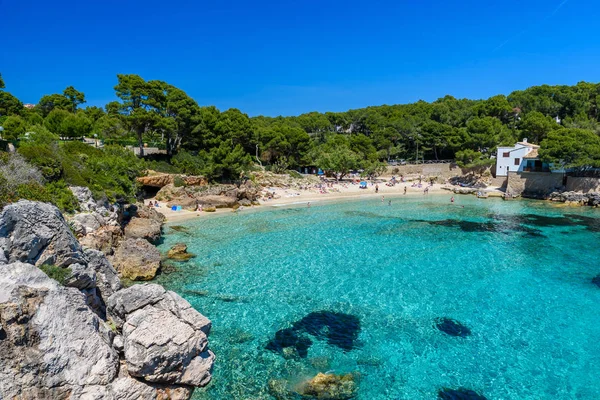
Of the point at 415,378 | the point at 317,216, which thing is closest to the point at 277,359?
the point at 415,378

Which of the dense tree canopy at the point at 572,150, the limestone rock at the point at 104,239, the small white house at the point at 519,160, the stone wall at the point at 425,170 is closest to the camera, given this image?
the limestone rock at the point at 104,239

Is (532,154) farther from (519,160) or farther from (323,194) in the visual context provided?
(323,194)

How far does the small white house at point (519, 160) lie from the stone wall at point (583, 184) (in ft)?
10.7

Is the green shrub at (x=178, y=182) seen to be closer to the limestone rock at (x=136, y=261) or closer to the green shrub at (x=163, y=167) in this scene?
the green shrub at (x=163, y=167)

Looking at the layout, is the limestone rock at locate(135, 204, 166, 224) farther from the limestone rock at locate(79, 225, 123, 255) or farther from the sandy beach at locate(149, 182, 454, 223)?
the limestone rock at locate(79, 225, 123, 255)

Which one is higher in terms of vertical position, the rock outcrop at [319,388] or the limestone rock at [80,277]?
the limestone rock at [80,277]

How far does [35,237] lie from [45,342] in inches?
150

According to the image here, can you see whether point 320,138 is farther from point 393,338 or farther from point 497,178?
point 393,338

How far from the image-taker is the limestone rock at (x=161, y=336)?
7871 mm

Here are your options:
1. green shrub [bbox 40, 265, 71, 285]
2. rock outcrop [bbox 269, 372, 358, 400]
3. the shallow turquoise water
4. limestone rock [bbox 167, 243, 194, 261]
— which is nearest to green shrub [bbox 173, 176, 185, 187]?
the shallow turquoise water

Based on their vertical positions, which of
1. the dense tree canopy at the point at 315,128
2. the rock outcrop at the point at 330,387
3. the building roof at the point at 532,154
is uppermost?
the dense tree canopy at the point at 315,128

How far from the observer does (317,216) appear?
34.1 meters

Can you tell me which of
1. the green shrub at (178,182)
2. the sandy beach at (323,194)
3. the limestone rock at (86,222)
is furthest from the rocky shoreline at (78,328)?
the green shrub at (178,182)

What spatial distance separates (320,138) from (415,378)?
69030mm
